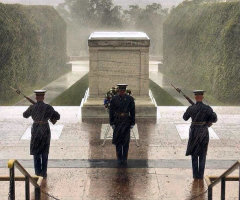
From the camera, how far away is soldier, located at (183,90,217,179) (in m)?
7.32

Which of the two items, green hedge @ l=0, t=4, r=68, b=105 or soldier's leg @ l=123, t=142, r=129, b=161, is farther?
green hedge @ l=0, t=4, r=68, b=105

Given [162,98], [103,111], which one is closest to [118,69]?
[103,111]

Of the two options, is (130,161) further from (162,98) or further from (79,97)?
(79,97)

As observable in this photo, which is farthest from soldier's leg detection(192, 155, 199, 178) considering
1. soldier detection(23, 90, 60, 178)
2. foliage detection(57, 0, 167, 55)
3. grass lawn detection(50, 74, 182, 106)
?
foliage detection(57, 0, 167, 55)

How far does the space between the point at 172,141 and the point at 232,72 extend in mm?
8007

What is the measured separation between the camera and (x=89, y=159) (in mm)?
8609

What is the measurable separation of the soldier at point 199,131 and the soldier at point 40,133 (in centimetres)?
215

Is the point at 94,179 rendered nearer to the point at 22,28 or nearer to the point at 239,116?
the point at 239,116

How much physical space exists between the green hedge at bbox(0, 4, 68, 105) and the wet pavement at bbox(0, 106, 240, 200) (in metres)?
5.98

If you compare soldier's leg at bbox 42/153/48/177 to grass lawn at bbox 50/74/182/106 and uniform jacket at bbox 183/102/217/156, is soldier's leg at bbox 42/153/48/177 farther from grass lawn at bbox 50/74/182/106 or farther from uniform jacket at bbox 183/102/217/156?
grass lawn at bbox 50/74/182/106

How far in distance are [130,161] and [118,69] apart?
436 centimetres

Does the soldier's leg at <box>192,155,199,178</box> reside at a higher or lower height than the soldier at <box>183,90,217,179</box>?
lower

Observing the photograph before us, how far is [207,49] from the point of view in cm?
2038

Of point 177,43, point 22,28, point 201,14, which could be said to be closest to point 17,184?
point 22,28
